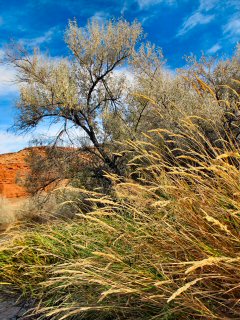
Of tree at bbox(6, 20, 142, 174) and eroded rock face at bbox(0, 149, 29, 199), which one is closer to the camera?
tree at bbox(6, 20, 142, 174)

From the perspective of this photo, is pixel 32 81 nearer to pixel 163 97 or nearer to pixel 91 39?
pixel 91 39

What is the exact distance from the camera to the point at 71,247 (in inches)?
165

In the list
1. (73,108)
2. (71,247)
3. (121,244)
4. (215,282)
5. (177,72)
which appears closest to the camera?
(215,282)

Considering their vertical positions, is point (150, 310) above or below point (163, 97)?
below

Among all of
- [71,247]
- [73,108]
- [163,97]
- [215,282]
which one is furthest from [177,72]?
[215,282]

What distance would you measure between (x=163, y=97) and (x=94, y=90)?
10.4 feet

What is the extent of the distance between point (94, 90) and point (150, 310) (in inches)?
563

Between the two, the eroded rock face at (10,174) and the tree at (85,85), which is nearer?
the tree at (85,85)

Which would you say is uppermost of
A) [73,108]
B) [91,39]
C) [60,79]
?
[91,39]

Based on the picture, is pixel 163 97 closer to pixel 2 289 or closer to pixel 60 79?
pixel 60 79

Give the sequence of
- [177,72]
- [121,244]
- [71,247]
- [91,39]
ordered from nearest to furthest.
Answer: [121,244]
[71,247]
[91,39]
[177,72]

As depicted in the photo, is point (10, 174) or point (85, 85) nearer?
point (85, 85)

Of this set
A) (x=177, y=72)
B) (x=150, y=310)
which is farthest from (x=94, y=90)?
(x=150, y=310)

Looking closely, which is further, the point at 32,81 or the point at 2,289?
the point at 32,81
